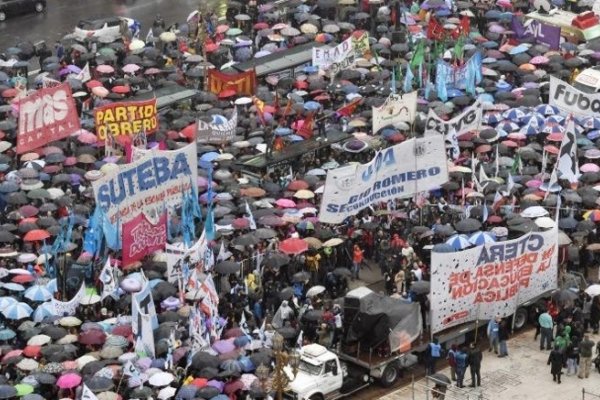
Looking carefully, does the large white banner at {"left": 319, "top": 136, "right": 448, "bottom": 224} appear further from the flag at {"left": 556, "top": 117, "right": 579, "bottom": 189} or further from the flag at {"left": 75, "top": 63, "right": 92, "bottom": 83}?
the flag at {"left": 75, "top": 63, "right": 92, "bottom": 83}

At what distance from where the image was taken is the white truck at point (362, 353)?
4553 centimetres

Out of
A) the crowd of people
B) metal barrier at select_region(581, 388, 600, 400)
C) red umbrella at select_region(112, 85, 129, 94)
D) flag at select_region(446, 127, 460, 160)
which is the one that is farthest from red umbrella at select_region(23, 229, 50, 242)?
metal barrier at select_region(581, 388, 600, 400)

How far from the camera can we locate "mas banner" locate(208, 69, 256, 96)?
6266cm

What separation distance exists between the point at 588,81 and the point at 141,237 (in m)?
19.3

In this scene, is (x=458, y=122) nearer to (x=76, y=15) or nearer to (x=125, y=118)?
(x=125, y=118)

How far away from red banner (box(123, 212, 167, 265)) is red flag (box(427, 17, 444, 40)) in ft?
63.6

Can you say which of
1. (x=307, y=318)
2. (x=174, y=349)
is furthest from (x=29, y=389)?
(x=307, y=318)

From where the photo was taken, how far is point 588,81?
62.8 metres

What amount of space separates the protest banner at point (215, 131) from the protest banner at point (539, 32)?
14750mm

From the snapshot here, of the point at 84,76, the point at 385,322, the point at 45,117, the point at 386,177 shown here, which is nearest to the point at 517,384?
the point at 385,322

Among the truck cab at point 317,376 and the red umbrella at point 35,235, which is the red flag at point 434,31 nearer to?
the red umbrella at point 35,235

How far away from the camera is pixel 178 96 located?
6194cm

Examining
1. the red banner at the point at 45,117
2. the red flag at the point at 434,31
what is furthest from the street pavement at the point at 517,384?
the red flag at the point at 434,31

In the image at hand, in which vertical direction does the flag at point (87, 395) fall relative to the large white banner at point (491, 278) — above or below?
above
